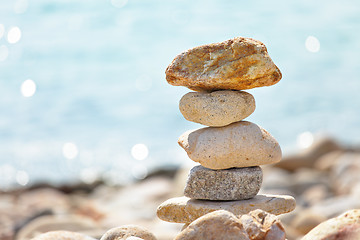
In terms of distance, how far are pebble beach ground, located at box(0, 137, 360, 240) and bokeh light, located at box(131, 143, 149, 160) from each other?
1484 mm

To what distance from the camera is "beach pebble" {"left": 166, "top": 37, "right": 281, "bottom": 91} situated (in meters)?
4.18

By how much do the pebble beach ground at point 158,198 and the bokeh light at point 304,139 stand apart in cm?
124

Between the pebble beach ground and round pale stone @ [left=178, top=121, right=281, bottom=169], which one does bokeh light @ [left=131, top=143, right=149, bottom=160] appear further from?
round pale stone @ [left=178, top=121, right=281, bottom=169]

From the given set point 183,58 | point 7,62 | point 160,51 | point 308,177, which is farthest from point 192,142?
point 7,62

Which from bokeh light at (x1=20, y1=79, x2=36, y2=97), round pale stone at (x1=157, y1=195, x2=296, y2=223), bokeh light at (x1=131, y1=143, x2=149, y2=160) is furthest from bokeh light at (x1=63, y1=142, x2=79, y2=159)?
round pale stone at (x1=157, y1=195, x2=296, y2=223)

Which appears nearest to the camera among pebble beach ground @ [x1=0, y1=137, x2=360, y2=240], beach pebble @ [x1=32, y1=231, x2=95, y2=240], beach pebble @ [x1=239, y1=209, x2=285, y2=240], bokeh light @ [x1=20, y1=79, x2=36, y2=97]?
beach pebble @ [x1=239, y1=209, x2=285, y2=240]

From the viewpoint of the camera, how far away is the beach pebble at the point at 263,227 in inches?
143

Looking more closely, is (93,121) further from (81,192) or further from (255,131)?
(255,131)

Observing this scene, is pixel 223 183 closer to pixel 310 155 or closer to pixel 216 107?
pixel 216 107

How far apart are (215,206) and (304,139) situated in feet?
38.9

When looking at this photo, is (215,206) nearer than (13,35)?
Yes

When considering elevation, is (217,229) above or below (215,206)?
below

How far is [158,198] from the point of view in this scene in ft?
39.0

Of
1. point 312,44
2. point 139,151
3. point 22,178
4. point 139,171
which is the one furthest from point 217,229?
point 312,44
